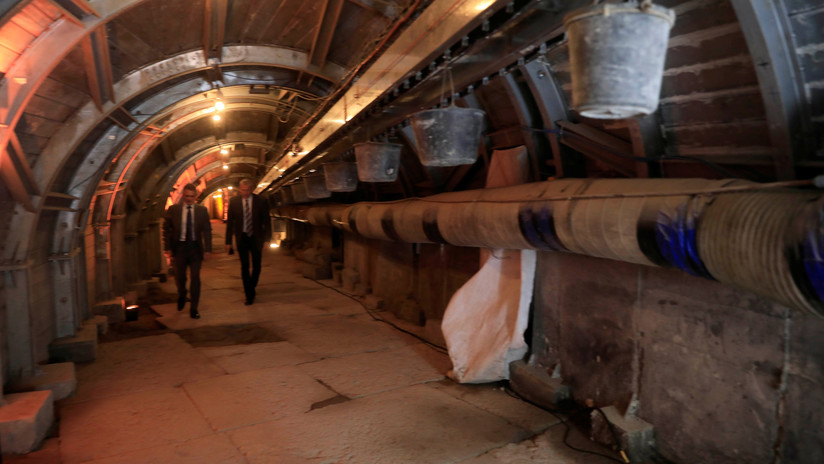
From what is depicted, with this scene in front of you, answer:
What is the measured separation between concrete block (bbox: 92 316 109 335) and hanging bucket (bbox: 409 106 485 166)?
532cm

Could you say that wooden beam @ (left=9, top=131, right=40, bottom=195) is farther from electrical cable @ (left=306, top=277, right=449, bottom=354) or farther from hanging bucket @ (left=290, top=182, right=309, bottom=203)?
hanging bucket @ (left=290, top=182, right=309, bottom=203)

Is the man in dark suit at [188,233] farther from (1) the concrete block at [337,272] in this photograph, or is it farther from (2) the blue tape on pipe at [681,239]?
(2) the blue tape on pipe at [681,239]

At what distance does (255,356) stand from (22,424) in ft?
7.88

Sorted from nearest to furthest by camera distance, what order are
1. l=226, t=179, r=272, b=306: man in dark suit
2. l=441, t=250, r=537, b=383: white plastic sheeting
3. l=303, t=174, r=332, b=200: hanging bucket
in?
l=441, t=250, r=537, b=383: white plastic sheeting, l=226, t=179, r=272, b=306: man in dark suit, l=303, t=174, r=332, b=200: hanging bucket

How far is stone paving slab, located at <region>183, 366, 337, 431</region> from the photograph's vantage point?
167 inches

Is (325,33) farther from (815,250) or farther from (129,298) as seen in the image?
(815,250)

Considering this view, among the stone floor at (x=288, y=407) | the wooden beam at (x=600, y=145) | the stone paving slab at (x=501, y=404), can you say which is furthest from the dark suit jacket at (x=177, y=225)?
the wooden beam at (x=600, y=145)

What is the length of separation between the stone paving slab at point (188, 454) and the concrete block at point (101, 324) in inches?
148

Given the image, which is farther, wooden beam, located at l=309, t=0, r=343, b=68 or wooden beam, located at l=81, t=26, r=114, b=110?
wooden beam, located at l=309, t=0, r=343, b=68

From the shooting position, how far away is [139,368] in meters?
5.50

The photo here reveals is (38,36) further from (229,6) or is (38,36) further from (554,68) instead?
(554,68)

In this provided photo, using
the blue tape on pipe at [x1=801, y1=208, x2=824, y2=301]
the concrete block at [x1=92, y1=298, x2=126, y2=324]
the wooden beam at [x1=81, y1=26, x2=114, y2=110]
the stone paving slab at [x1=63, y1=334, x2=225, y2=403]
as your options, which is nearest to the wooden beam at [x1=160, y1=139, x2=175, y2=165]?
the concrete block at [x1=92, y1=298, x2=126, y2=324]

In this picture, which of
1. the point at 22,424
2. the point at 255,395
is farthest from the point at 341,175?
the point at 22,424

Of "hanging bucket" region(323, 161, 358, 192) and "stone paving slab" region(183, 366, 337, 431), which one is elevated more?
"hanging bucket" region(323, 161, 358, 192)
